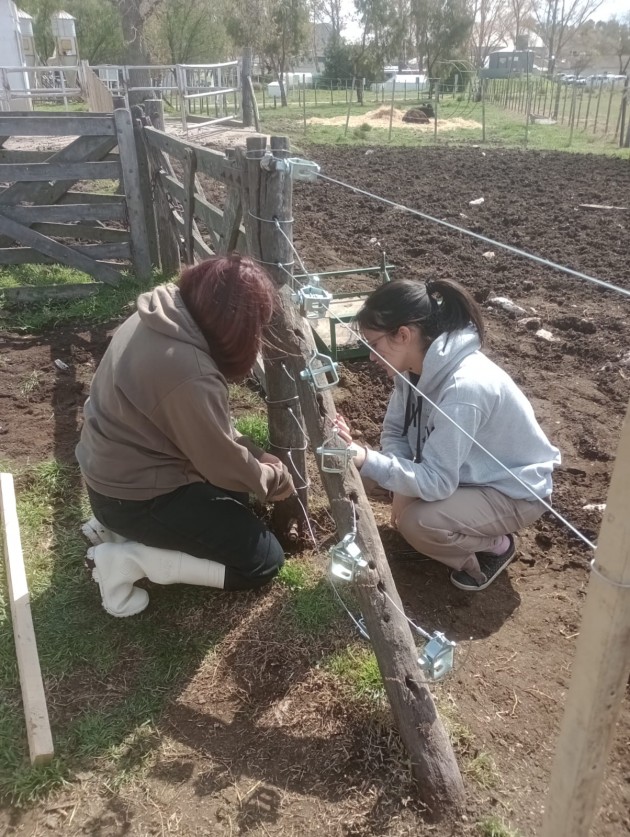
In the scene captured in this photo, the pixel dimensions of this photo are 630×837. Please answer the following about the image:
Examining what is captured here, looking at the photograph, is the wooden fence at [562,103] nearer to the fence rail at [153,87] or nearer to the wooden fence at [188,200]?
the fence rail at [153,87]

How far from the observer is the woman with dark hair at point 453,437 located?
279 cm

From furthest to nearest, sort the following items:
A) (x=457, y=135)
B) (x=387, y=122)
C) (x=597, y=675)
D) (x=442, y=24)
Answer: (x=442, y=24), (x=387, y=122), (x=457, y=135), (x=597, y=675)

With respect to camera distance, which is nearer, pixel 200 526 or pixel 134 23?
pixel 200 526

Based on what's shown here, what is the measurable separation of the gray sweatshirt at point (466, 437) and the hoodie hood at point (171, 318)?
842 mm

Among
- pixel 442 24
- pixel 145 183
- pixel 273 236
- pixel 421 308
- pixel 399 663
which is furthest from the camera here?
pixel 442 24

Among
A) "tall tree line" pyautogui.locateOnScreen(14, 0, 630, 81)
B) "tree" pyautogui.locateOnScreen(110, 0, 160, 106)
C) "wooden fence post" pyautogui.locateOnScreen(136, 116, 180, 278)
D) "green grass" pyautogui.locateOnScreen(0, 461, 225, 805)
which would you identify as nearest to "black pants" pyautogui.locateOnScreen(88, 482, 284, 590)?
"green grass" pyautogui.locateOnScreen(0, 461, 225, 805)

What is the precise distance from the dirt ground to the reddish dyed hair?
4.06 ft

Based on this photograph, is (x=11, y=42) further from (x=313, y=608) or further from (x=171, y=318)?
(x=313, y=608)

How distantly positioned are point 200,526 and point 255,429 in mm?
1519

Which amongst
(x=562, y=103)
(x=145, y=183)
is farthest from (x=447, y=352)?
(x=562, y=103)

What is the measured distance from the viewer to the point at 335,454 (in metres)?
2.50

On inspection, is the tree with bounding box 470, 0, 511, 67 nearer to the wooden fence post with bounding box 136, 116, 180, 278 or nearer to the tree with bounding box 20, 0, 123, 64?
the tree with bounding box 20, 0, 123, 64

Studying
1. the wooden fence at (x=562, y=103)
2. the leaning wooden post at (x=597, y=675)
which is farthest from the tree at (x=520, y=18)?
the leaning wooden post at (x=597, y=675)

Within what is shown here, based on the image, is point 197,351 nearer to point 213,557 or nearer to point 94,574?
point 213,557
